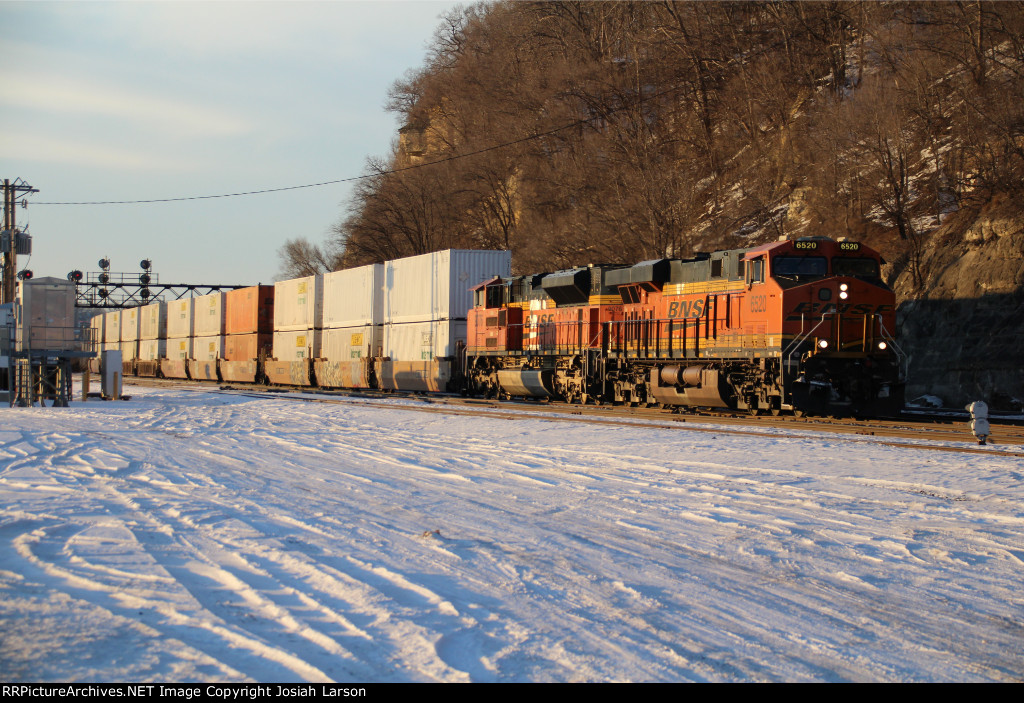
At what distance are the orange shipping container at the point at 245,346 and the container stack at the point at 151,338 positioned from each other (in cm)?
997

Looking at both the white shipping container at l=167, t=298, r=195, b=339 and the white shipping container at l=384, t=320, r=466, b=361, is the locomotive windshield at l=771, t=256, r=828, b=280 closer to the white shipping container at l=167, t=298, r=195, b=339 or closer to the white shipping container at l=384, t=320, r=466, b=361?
the white shipping container at l=384, t=320, r=466, b=361

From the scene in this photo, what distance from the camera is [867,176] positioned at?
26844mm

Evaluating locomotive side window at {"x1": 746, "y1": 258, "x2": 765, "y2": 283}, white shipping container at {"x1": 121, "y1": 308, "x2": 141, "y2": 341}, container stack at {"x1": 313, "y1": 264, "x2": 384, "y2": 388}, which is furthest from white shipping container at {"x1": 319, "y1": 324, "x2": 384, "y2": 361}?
white shipping container at {"x1": 121, "y1": 308, "x2": 141, "y2": 341}

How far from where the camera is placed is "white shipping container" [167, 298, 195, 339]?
44375 mm

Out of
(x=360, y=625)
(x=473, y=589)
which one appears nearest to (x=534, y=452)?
(x=473, y=589)

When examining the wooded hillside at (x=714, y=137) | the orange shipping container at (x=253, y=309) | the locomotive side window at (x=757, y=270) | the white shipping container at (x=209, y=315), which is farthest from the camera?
the white shipping container at (x=209, y=315)

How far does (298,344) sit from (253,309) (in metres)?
4.59

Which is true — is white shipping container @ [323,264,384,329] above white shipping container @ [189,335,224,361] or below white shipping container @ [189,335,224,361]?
above

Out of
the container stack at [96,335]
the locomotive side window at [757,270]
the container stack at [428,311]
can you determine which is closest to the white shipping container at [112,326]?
the container stack at [96,335]

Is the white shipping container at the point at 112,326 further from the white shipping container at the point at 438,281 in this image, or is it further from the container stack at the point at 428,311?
the white shipping container at the point at 438,281

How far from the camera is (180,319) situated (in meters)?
45.8

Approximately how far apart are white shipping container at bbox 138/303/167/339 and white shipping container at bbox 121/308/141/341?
0.91 metres

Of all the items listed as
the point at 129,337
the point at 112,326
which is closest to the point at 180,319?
the point at 129,337

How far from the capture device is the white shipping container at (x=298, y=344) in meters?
33.9
